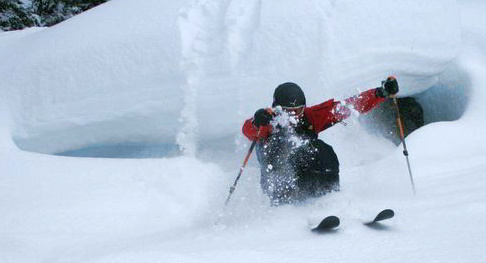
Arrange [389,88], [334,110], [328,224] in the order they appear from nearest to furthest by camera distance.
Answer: [328,224] < [389,88] < [334,110]

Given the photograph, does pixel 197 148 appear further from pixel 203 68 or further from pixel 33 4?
pixel 33 4

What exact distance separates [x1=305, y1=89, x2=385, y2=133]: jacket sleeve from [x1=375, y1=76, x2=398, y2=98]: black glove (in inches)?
2.8

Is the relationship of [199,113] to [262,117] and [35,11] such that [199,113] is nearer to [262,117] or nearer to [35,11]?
[262,117]

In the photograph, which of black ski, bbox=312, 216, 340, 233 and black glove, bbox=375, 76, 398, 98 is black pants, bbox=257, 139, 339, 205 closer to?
black glove, bbox=375, 76, 398, 98

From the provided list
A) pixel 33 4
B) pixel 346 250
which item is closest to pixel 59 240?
pixel 346 250

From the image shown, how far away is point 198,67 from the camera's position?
3861 mm

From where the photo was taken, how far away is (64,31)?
4.49 m

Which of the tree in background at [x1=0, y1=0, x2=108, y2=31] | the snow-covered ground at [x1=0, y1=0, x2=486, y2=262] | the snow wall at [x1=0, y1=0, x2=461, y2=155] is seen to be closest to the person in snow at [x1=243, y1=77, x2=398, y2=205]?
the snow-covered ground at [x1=0, y1=0, x2=486, y2=262]

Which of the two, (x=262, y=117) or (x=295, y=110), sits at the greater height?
(x=295, y=110)

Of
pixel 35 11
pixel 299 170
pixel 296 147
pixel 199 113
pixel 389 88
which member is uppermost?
pixel 35 11

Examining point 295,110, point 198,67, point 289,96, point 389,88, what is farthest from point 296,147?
point 198,67

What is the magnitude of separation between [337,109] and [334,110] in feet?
0.09

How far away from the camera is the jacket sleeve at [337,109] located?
10.4ft

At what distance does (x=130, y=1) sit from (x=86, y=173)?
7.47 feet
